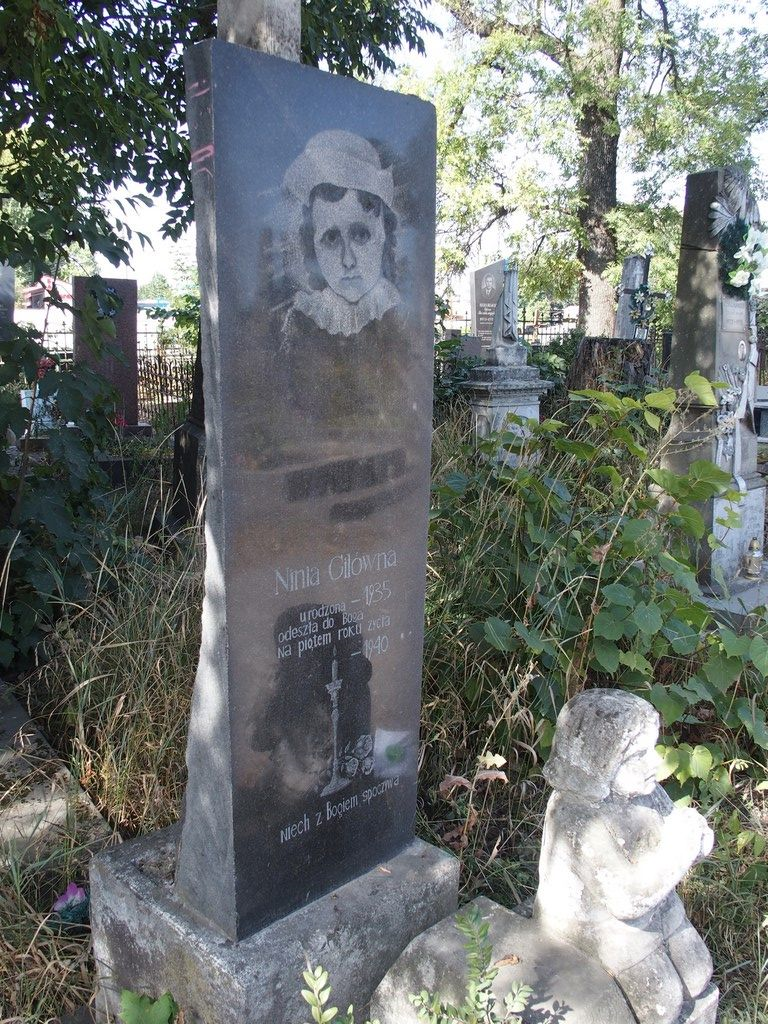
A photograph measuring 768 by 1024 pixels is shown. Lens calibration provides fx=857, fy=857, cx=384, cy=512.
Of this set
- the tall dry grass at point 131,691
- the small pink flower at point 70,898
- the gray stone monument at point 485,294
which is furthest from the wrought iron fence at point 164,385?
the small pink flower at point 70,898

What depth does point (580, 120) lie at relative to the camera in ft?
59.3

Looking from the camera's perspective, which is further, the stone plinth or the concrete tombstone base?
the stone plinth

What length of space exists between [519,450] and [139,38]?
3839 millimetres

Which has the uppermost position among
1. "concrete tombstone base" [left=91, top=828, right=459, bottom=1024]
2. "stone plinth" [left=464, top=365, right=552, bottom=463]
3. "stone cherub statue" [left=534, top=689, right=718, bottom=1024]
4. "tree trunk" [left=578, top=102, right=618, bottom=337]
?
"tree trunk" [left=578, top=102, right=618, bottom=337]

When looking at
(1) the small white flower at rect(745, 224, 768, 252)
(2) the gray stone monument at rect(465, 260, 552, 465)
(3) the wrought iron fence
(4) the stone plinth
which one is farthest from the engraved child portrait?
(3) the wrought iron fence

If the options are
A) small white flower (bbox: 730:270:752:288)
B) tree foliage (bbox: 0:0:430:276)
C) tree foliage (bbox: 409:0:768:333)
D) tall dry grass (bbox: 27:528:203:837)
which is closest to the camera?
tall dry grass (bbox: 27:528:203:837)

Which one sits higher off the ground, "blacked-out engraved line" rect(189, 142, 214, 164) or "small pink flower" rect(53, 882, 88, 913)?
"blacked-out engraved line" rect(189, 142, 214, 164)

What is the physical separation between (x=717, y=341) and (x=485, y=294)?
913cm

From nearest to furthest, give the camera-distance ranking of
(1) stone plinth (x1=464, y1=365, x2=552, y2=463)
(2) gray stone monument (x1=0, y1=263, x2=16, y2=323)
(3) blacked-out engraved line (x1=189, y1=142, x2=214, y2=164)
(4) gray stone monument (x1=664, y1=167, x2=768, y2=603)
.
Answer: (3) blacked-out engraved line (x1=189, y1=142, x2=214, y2=164) < (4) gray stone monument (x1=664, y1=167, x2=768, y2=603) < (2) gray stone monument (x1=0, y1=263, x2=16, y2=323) < (1) stone plinth (x1=464, y1=365, x2=552, y2=463)

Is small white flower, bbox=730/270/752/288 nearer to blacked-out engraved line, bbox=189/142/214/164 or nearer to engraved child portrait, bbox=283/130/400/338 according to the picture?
engraved child portrait, bbox=283/130/400/338

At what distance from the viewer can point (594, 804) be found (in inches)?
72.9

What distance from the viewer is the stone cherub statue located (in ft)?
5.93

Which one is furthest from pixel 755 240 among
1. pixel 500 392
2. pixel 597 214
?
pixel 597 214

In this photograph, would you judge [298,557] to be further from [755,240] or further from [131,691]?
[755,240]
